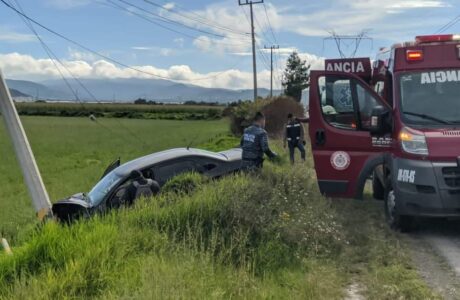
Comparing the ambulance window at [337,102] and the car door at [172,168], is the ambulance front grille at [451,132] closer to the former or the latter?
the ambulance window at [337,102]

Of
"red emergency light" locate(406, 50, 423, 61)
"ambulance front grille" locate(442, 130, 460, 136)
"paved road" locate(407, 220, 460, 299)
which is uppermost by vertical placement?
"red emergency light" locate(406, 50, 423, 61)

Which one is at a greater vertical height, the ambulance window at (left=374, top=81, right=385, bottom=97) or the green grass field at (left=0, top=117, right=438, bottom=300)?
the ambulance window at (left=374, top=81, right=385, bottom=97)

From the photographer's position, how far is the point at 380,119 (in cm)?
822

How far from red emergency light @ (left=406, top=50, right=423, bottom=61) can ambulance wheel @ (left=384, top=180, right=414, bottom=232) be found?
6.37 ft

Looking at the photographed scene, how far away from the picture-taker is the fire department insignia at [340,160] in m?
8.94

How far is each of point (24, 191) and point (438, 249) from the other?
1335 cm

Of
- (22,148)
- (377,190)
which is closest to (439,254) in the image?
(377,190)

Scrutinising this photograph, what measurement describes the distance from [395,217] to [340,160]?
1.43 m

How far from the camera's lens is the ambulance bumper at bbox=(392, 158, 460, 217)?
730 centimetres

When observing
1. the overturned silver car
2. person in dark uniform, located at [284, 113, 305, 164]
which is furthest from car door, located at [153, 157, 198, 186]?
person in dark uniform, located at [284, 113, 305, 164]

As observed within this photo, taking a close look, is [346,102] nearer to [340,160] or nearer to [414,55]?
[340,160]

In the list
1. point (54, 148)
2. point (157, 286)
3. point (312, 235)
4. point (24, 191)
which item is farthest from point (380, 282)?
point (54, 148)

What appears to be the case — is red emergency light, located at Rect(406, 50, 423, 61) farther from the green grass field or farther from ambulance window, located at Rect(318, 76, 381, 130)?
the green grass field

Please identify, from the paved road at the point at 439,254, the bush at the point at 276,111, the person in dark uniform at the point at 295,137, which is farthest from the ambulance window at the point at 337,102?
the bush at the point at 276,111
